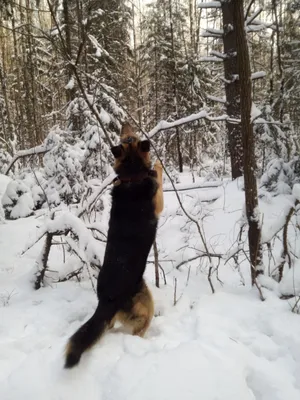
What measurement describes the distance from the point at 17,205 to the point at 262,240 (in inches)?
255

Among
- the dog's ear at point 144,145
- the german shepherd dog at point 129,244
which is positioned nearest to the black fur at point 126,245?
the german shepherd dog at point 129,244

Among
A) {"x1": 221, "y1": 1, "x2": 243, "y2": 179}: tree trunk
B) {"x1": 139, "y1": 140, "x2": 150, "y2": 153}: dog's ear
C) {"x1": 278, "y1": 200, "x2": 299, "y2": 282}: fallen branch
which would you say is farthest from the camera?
{"x1": 221, "y1": 1, "x2": 243, "y2": 179}: tree trunk

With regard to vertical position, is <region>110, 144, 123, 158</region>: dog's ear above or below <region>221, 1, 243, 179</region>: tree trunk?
below

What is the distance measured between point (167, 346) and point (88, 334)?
2.20 feet

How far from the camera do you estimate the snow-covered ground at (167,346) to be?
2.03 metres

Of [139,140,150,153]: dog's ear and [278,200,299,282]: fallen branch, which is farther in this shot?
[278,200,299,282]: fallen branch

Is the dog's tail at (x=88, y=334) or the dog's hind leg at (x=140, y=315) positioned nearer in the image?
the dog's tail at (x=88, y=334)

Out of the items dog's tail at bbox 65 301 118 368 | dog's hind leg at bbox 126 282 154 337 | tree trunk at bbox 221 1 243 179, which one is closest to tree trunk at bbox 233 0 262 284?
dog's hind leg at bbox 126 282 154 337

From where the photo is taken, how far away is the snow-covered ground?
2031mm

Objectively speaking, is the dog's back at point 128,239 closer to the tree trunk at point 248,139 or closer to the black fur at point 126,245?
the black fur at point 126,245

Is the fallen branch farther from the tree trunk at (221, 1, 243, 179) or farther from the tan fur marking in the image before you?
the tree trunk at (221, 1, 243, 179)

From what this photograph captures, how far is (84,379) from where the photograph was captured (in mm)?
2156

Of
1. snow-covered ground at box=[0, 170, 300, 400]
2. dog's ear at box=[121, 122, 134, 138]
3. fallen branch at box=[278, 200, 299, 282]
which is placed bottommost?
snow-covered ground at box=[0, 170, 300, 400]

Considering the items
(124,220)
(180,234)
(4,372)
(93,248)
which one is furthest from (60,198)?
(4,372)
